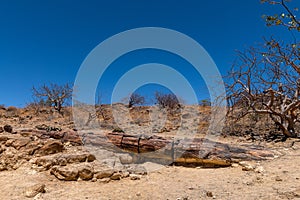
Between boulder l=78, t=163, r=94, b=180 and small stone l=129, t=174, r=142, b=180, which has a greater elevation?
boulder l=78, t=163, r=94, b=180

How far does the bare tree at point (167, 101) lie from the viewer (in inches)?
921

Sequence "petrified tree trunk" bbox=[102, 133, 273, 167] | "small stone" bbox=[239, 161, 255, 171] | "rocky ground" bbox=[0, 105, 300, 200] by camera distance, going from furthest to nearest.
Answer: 1. "petrified tree trunk" bbox=[102, 133, 273, 167]
2. "small stone" bbox=[239, 161, 255, 171]
3. "rocky ground" bbox=[0, 105, 300, 200]

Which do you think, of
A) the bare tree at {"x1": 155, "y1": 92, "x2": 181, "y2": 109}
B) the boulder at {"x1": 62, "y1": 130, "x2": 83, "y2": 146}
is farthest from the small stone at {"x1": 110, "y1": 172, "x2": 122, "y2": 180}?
the bare tree at {"x1": 155, "y1": 92, "x2": 181, "y2": 109}

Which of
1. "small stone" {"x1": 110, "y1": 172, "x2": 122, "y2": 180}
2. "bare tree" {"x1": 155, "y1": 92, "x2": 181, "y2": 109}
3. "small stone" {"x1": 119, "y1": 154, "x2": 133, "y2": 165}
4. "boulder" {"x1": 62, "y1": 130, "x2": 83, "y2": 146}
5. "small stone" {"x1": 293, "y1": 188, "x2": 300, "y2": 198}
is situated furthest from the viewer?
"bare tree" {"x1": 155, "y1": 92, "x2": 181, "y2": 109}

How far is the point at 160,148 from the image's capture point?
661cm

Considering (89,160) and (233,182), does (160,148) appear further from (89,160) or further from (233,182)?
(233,182)

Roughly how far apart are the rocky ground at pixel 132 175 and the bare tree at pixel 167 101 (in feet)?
53.9

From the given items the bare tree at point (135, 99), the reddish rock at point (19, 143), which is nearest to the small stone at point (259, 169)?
the reddish rock at point (19, 143)

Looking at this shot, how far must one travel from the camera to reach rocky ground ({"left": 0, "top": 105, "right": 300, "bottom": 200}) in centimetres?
426

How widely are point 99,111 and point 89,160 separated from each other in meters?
12.1

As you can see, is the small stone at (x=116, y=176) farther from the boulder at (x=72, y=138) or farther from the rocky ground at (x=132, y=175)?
the boulder at (x=72, y=138)

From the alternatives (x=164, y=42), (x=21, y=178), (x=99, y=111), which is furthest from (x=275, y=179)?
(x=99, y=111)

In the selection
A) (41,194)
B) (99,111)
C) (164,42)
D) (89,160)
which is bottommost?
(41,194)

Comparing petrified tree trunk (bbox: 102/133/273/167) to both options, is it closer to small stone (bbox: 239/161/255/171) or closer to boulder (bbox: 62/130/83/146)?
small stone (bbox: 239/161/255/171)
